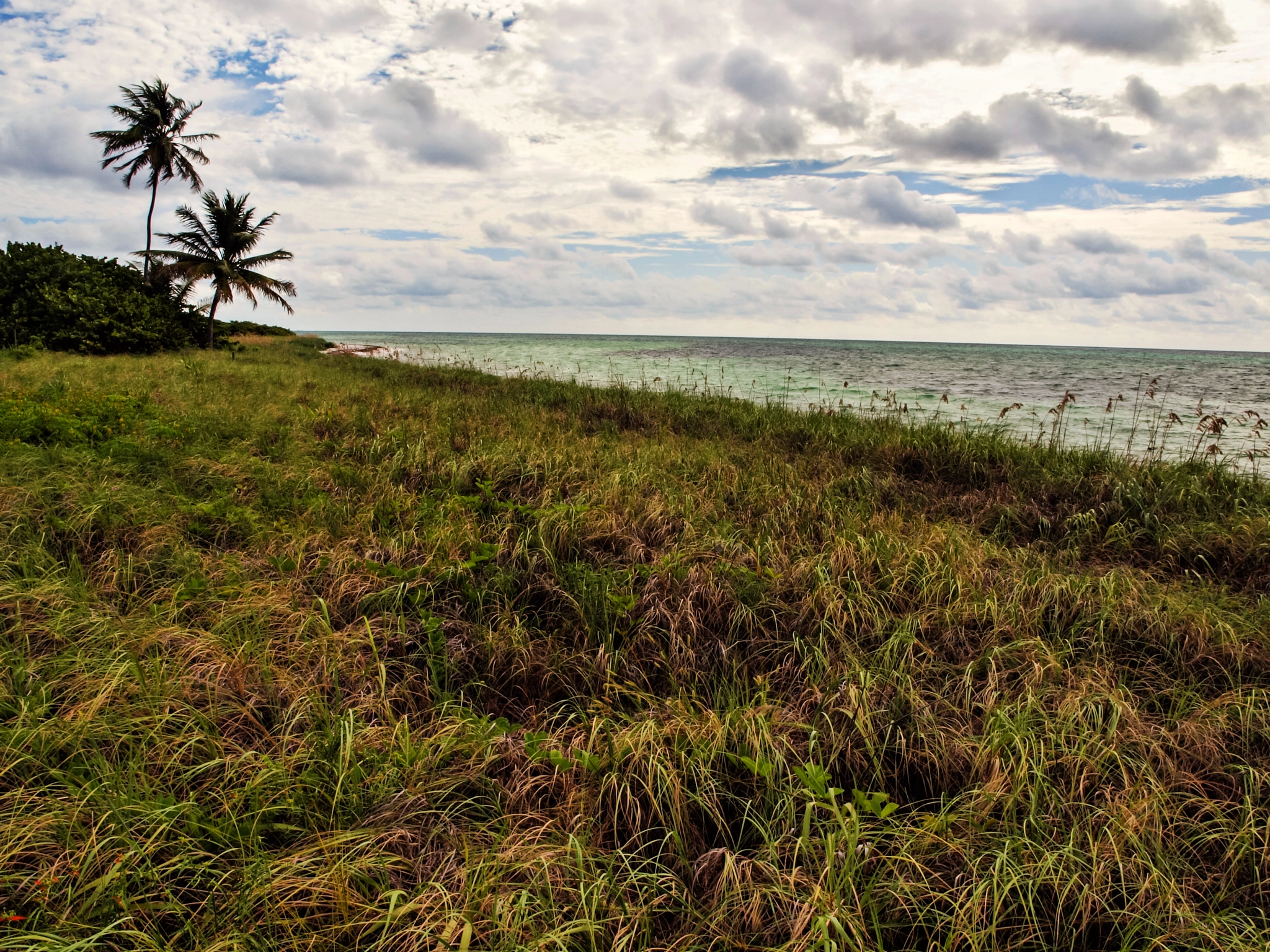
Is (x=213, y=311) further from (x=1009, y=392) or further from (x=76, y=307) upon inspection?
(x=1009, y=392)

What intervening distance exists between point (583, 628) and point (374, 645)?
4.09 ft

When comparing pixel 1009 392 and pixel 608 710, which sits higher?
pixel 1009 392

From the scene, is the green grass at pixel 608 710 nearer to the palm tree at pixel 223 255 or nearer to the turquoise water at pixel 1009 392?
the turquoise water at pixel 1009 392

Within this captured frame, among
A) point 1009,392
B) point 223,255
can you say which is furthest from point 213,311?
point 1009,392

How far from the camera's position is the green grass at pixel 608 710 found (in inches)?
79.4

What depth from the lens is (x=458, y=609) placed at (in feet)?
13.3

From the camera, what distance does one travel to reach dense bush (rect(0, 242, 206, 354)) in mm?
20062

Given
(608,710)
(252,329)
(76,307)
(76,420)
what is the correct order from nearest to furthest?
(608,710) → (76,420) → (76,307) → (252,329)

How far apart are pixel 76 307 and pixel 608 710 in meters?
25.9

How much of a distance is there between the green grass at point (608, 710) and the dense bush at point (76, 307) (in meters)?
17.9

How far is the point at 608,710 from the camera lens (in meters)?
3.09

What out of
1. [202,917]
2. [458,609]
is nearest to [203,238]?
[458,609]

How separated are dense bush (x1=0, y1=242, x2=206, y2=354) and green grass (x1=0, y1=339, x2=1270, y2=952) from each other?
17933 millimetres

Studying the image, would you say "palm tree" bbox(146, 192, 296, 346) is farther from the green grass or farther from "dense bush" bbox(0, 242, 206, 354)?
the green grass
